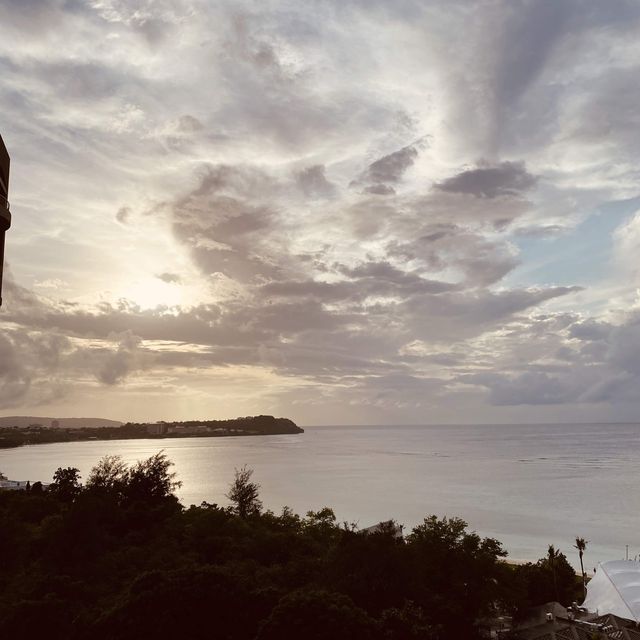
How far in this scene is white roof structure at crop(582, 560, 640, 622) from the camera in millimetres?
50844

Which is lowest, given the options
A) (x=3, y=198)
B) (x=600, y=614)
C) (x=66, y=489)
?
(x=600, y=614)

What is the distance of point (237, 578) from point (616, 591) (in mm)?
43361

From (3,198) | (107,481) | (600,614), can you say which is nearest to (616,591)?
(600,614)

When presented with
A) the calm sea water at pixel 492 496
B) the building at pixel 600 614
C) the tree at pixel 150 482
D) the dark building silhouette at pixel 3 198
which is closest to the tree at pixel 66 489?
the tree at pixel 150 482

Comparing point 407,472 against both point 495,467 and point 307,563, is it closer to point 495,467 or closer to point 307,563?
point 495,467

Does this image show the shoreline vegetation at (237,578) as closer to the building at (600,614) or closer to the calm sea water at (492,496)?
the building at (600,614)

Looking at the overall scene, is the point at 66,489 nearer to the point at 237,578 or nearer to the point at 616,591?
the point at 237,578

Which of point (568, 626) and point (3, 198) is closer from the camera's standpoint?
point (3, 198)

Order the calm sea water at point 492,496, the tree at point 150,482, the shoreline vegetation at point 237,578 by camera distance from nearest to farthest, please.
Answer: the shoreline vegetation at point 237,578 → the tree at point 150,482 → the calm sea water at point 492,496

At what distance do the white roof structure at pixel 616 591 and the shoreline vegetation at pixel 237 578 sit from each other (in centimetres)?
367

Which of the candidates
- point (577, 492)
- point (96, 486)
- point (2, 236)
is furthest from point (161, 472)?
point (577, 492)

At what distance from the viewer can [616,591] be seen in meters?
52.9

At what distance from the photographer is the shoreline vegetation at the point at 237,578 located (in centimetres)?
2330

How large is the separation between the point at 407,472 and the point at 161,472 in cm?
13110
